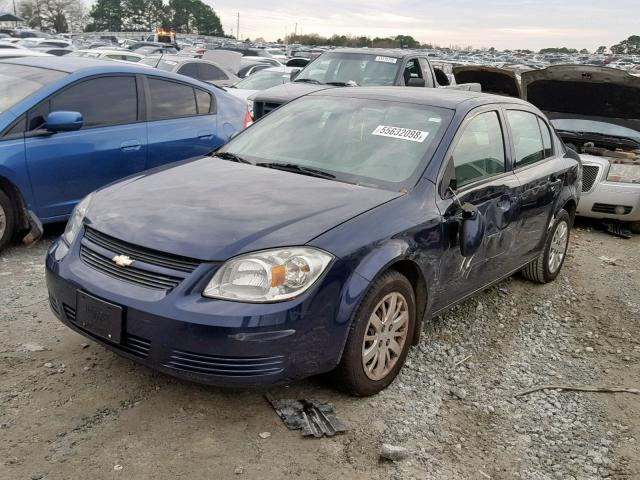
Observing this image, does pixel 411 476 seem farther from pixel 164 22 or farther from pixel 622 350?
pixel 164 22

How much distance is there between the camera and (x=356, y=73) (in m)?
9.77

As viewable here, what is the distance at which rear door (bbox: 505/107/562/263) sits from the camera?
464 cm

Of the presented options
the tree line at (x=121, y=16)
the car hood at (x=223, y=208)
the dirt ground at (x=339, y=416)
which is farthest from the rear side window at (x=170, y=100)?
the tree line at (x=121, y=16)

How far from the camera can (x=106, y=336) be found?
2.97 meters

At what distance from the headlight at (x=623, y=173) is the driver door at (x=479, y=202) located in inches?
147

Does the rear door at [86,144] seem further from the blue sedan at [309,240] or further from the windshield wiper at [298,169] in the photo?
the windshield wiper at [298,169]

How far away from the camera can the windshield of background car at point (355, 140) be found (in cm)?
379

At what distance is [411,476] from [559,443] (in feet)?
3.03

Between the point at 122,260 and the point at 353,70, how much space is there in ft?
24.5

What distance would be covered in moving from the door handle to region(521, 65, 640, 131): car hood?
523cm

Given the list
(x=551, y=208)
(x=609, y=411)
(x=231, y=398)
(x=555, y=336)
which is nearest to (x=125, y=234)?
(x=231, y=398)

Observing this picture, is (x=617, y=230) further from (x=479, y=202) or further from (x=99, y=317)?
(x=99, y=317)

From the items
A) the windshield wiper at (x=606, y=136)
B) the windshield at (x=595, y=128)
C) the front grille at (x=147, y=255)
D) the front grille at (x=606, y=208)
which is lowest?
the front grille at (x=606, y=208)

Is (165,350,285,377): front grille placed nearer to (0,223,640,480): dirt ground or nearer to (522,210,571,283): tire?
(0,223,640,480): dirt ground
